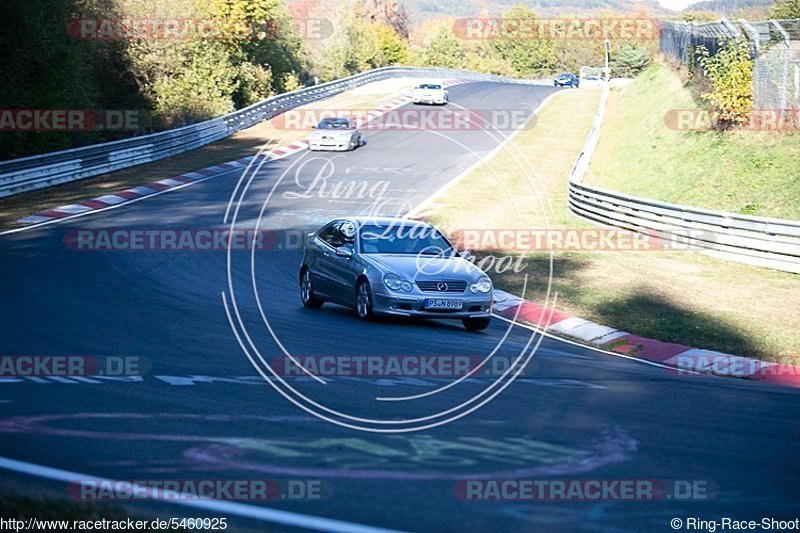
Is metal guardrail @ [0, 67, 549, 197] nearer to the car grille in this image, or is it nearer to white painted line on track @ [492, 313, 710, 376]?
white painted line on track @ [492, 313, 710, 376]

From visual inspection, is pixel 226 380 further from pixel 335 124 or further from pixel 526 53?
pixel 526 53

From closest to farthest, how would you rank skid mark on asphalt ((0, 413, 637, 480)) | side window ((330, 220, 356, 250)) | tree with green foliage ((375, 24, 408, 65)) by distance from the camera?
1. skid mark on asphalt ((0, 413, 637, 480))
2. side window ((330, 220, 356, 250))
3. tree with green foliage ((375, 24, 408, 65))

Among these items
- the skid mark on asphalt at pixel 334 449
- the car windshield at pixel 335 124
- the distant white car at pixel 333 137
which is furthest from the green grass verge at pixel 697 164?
the skid mark on asphalt at pixel 334 449

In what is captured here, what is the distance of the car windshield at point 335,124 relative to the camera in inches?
1618

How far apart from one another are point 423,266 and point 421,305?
26.8 inches

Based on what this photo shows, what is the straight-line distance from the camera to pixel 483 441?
23.7 ft

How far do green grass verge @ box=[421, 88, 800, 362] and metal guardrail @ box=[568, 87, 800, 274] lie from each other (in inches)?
13.1

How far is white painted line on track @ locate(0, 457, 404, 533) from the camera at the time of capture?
537 cm

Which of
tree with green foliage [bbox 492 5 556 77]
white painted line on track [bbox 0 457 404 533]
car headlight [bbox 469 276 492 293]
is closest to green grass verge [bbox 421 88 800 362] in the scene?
car headlight [bbox 469 276 492 293]

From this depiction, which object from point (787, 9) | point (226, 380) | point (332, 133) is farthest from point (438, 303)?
point (787, 9)

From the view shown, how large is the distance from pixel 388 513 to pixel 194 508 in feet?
3.57

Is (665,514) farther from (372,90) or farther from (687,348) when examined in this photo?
(372,90)

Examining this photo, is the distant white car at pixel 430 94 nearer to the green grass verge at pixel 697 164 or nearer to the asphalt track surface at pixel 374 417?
the green grass verge at pixel 697 164

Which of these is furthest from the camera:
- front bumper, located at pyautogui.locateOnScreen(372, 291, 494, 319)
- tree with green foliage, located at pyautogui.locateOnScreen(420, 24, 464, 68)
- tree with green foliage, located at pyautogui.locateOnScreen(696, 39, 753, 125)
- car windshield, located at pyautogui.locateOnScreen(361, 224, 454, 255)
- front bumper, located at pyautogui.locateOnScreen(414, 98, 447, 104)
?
tree with green foliage, located at pyautogui.locateOnScreen(420, 24, 464, 68)
